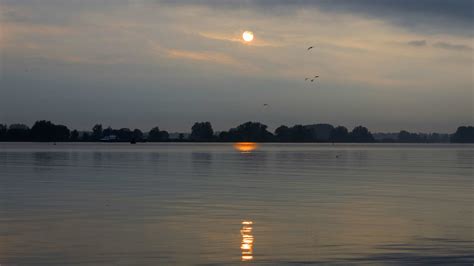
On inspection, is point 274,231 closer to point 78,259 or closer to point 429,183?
point 78,259

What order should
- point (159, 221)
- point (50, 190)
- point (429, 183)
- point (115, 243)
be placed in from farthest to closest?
1. point (429, 183)
2. point (50, 190)
3. point (159, 221)
4. point (115, 243)

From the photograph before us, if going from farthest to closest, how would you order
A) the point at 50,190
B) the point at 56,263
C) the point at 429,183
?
1. the point at 429,183
2. the point at 50,190
3. the point at 56,263

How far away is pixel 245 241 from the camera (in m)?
21.0

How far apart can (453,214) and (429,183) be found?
714 inches

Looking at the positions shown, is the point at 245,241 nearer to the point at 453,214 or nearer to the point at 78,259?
the point at 78,259

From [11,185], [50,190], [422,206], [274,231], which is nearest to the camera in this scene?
[274,231]

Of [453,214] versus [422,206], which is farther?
[422,206]

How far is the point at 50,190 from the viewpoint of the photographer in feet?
125

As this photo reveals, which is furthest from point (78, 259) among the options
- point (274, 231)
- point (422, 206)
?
point (422, 206)

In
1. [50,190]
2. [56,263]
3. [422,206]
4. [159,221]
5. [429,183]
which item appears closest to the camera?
[56,263]

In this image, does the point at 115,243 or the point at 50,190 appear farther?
the point at 50,190

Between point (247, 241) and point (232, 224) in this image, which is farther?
point (232, 224)

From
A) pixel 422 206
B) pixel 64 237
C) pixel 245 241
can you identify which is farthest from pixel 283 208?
pixel 64 237

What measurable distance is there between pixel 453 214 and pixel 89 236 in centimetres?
1411
